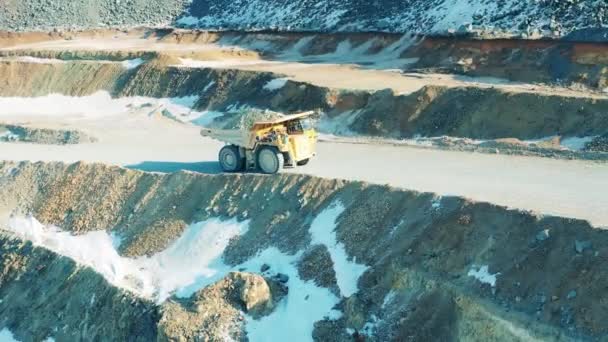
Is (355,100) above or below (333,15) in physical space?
above

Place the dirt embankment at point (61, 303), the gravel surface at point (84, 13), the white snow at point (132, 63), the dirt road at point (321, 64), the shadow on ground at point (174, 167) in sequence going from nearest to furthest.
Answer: the dirt embankment at point (61, 303) < the shadow on ground at point (174, 167) < the dirt road at point (321, 64) < the white snow at point (132, 63) < the gravel surface at point (84, 13)

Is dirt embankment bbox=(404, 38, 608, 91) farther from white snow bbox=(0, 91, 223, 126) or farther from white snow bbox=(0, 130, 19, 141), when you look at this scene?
white snow bbox=(0, 130, 19, 141)

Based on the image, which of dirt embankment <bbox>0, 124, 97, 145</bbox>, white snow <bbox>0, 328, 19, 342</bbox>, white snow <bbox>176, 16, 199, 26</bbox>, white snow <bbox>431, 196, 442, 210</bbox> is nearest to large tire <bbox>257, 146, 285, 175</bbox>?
white snow <bbox>431, 196, 442, 210</bbox>

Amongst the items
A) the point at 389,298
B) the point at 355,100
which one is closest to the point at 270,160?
the point at 389,298

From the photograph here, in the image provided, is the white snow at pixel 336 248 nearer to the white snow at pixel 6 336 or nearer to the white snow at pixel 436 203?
the white snow at pixel 436 203

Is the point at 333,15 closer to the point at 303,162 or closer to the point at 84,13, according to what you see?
the point at 84,13

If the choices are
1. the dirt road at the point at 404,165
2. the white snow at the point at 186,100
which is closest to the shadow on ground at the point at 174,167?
the dirt road at the point at 404,165

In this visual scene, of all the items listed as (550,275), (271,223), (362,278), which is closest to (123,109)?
(271,223)
